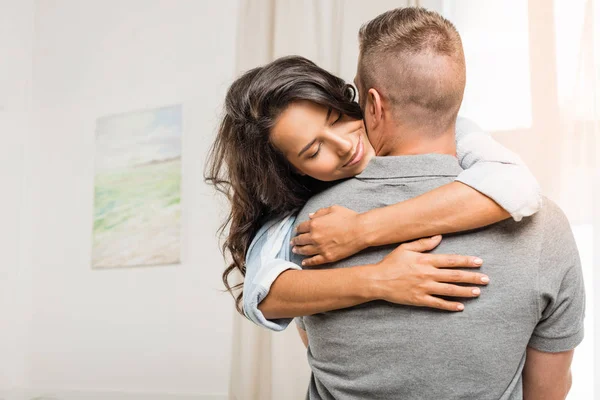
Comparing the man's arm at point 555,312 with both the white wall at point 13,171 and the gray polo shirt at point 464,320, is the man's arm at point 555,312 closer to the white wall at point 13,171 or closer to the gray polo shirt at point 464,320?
the gray polo shirt at point 464,320

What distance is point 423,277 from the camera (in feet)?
3.29

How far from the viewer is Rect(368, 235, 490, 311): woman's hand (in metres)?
0.98

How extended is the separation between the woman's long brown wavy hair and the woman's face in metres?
0.02

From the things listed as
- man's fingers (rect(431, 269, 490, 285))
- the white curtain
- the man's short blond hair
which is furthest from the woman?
the white curtain

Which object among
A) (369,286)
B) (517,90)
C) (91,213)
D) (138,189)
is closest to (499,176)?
(369,286)

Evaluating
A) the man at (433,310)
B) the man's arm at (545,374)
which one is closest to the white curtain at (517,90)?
the man's arm at (545,374)

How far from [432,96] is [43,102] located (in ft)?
12.9

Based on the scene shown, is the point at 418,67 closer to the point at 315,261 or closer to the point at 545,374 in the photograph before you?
the point at 315,261

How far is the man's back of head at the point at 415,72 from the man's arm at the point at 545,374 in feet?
1.27

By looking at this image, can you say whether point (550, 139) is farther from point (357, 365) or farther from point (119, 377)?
point (119, 377)

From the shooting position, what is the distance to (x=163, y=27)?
3.96m

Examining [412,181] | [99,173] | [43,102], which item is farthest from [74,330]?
[412,181]

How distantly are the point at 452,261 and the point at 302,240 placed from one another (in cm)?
25

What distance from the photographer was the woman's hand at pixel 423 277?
0.98 m
